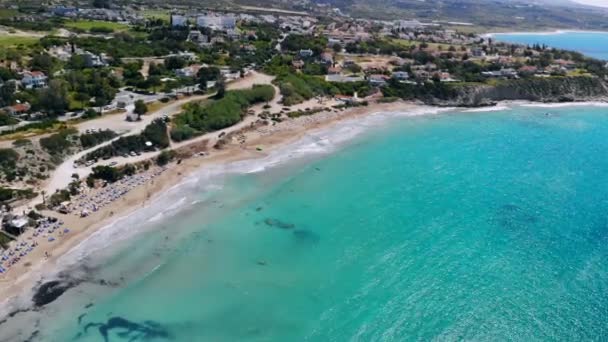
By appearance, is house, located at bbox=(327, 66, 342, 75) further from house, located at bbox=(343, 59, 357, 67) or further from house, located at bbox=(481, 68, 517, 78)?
house, located at bbox=(481, 68, 517, 78)

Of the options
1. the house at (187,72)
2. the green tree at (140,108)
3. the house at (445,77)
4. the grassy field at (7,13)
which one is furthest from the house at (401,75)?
the grassy field at (7,13)

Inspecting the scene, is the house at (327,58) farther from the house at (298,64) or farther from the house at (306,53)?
the house at (298,64)

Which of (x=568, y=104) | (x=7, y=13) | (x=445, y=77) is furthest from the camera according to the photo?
(x=7, y=13)

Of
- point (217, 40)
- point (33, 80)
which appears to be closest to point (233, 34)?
point (217, 40)

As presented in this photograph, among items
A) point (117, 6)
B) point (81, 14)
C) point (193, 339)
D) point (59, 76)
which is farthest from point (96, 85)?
point (117, 6)

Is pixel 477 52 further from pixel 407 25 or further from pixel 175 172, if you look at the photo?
pixel 175 172

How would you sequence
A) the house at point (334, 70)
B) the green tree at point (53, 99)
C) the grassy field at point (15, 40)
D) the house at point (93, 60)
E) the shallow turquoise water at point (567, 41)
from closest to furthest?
the green tree at point (53, 99)
the house at point (93, 60)
the grassy field at point (15, 40)
the house at point (334, 70)
the shallow turquoise water at point (567, 41)

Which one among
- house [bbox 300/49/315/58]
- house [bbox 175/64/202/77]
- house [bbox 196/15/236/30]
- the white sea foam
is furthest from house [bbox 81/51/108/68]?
the white sea foam
